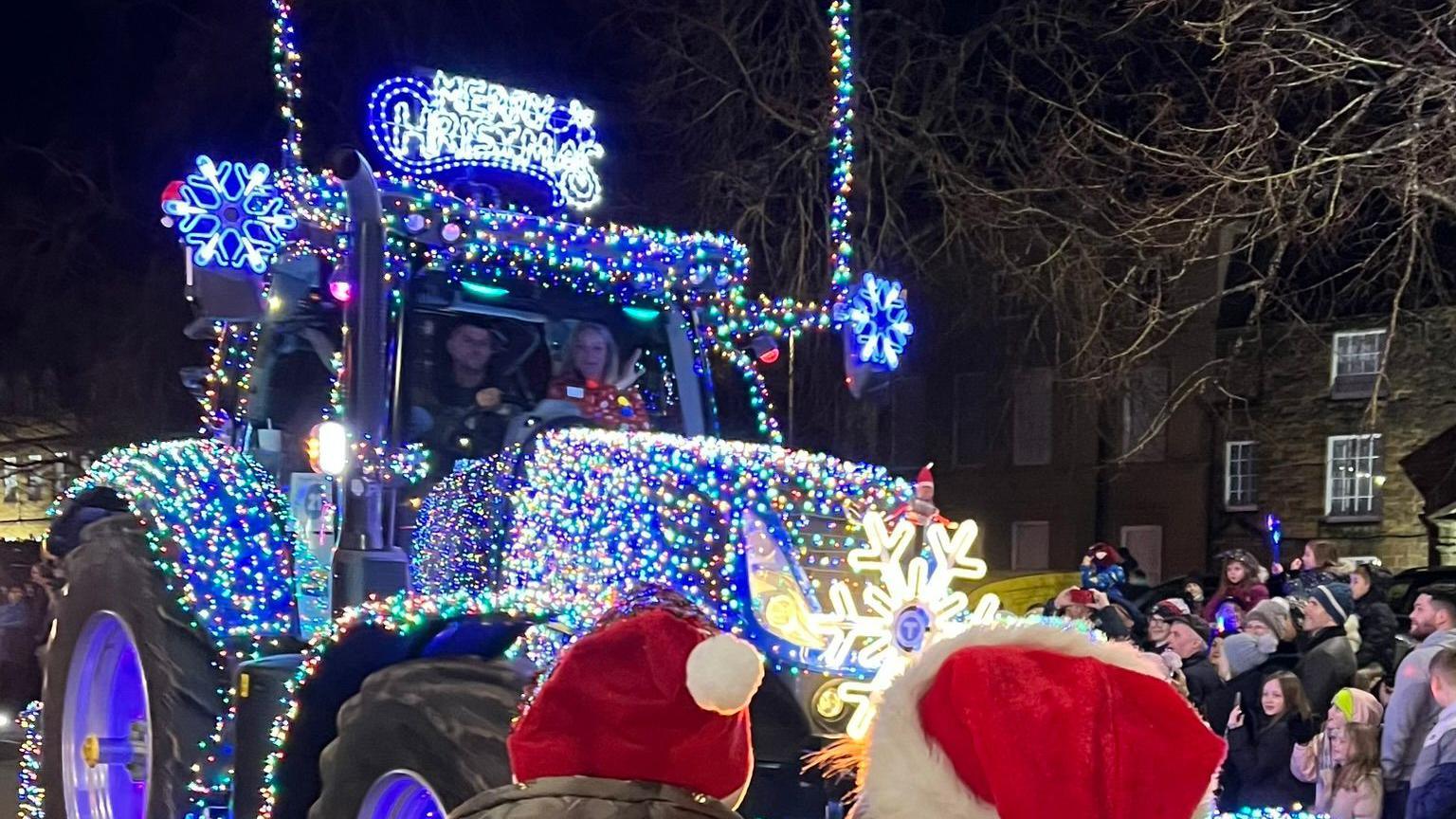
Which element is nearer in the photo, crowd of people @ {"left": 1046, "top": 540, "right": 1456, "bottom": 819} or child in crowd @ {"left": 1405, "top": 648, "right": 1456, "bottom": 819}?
child in crowd @ {"left": 1405, "top": 648, "right": 1456, "bottom": 819}

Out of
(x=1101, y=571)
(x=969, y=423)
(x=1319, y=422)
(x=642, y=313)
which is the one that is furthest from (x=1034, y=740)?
(x=969, y=423)

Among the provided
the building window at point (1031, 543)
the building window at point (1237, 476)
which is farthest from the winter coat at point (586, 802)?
the building window at point (1031, 543)

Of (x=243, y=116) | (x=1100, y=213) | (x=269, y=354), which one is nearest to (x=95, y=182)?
(x=243, y=116)

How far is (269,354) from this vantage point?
245 inches

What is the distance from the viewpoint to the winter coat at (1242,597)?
426 inches

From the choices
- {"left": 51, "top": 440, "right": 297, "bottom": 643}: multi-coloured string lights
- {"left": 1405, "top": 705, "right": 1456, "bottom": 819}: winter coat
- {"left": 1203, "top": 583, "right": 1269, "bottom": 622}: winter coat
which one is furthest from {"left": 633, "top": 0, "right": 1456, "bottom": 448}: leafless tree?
{"left": 51, "top": 440, "right": 297, "bottom": 643}: multi-coloured string lights

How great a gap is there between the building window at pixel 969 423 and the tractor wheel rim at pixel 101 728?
2388cm

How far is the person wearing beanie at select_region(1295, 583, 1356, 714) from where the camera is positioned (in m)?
7.06

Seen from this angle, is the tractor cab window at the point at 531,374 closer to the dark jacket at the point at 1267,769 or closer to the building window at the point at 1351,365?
the dark jacket at the point at 1267,769

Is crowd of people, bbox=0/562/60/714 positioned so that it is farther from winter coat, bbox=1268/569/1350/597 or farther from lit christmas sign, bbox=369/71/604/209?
winter coat, bbox=1268/569/1350/597

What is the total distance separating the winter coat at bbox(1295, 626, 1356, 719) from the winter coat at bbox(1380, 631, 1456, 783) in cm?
49

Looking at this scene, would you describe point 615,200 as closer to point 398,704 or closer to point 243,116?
point 243,116

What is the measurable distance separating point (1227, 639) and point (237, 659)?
5168mm

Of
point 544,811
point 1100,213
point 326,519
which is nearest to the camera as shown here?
point 544,811
